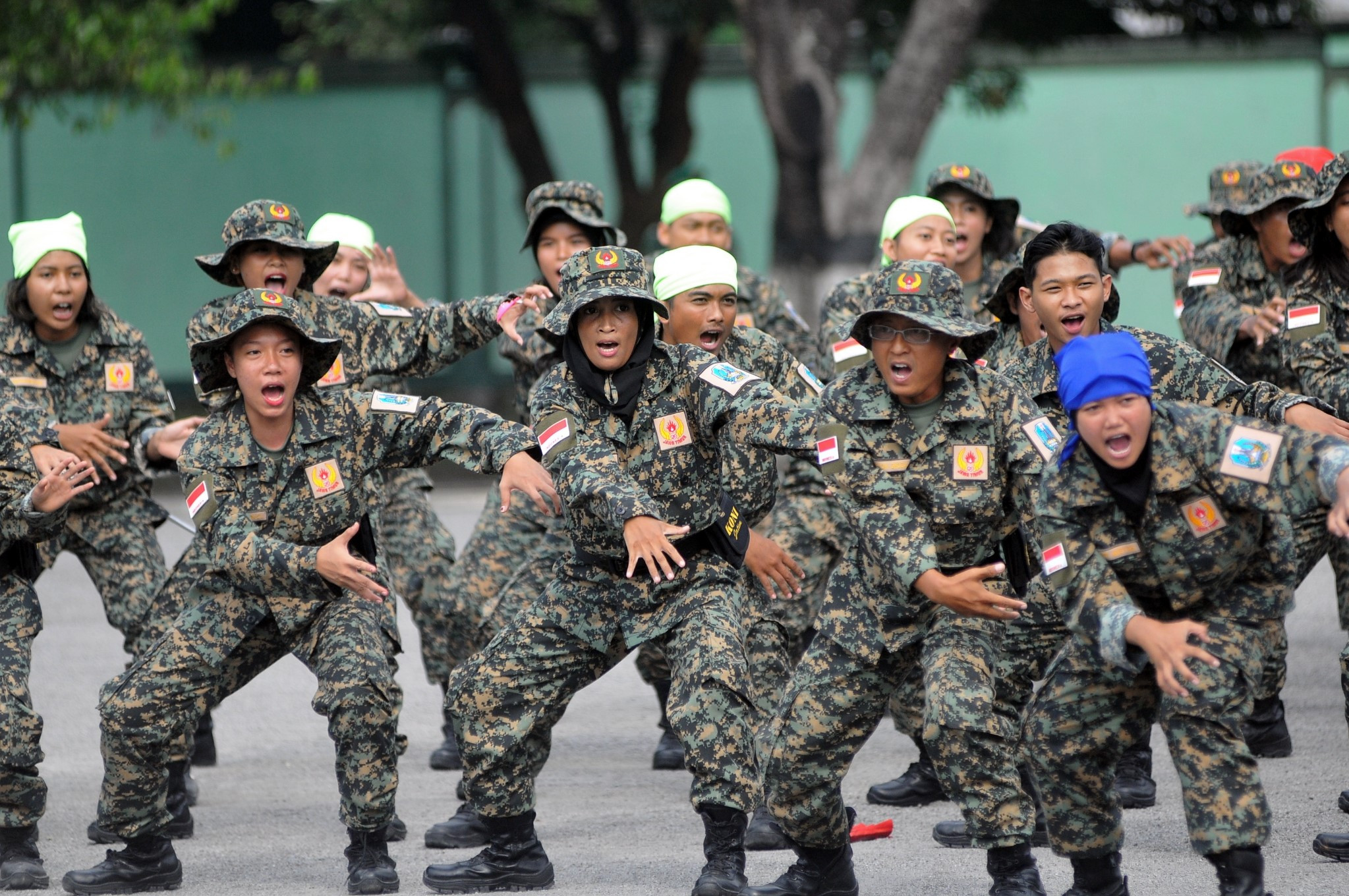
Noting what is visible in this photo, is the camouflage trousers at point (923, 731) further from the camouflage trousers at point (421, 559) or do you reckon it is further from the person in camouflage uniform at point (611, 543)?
the camouflage trousers at point (421, 559)

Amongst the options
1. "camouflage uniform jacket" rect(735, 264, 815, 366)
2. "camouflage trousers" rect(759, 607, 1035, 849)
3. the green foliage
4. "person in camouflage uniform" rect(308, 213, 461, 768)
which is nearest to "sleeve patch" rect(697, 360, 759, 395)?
"camouflage trousers" rect(759, 607, 1035, 849)

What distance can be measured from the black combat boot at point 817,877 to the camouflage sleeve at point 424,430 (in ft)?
5.68

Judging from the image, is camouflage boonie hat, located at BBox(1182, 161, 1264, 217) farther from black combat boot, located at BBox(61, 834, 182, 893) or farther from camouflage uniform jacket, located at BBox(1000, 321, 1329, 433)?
black combat boot, located at BBox(61, 834, 182, 893)

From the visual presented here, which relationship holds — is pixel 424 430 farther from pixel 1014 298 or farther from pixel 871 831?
pixel 1014 298

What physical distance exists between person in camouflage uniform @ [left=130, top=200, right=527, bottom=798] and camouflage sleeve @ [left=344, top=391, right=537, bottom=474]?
110cm

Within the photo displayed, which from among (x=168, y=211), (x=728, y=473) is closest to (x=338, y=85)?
(x=168, y=211)

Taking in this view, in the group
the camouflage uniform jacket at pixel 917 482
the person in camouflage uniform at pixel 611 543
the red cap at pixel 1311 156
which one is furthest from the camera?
the red cap at pixel 1311 156

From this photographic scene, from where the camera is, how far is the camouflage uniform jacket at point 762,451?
683 centimetres

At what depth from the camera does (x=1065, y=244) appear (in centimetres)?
662

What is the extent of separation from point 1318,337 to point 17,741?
17.0ft

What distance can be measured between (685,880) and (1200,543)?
85.3 inches

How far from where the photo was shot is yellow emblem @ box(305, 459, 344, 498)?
6.53m

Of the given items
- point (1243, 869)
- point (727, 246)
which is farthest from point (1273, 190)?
point (1243, 869)

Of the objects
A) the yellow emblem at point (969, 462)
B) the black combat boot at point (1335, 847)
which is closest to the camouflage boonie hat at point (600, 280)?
the yellow emblem at point (969, 462)
